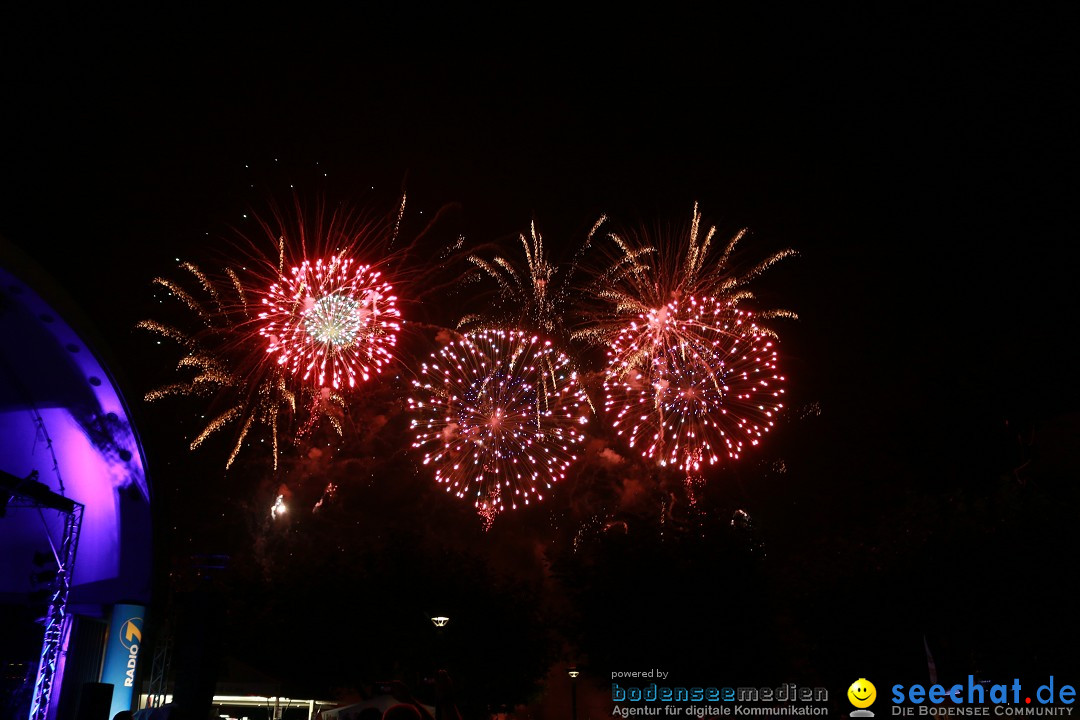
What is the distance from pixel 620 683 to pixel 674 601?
3030mm

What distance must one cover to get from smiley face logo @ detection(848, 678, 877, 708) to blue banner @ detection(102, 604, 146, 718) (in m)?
14.1

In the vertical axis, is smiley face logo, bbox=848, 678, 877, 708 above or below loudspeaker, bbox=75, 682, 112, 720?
above

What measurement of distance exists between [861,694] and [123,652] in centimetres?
1466

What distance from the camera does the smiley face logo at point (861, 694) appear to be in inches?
627

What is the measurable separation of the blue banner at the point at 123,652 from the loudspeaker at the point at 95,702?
9.22ft

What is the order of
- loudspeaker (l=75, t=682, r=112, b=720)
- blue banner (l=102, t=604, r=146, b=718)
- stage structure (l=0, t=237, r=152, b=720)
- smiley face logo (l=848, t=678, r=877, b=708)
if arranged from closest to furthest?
loudspeaker (l=75, t=682, r=112, b=720), stage structure (l=0, t=237, r=152, b=720), blue banner (l=102, t=604, r=146, b=718), smiley face logo (l=848, t=678, r=877, b=708)

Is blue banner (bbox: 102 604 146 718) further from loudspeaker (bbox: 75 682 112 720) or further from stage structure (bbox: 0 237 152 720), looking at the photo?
loudspeaker (bbox: 75 682 112 720)

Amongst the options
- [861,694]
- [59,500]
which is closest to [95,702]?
[59,500]

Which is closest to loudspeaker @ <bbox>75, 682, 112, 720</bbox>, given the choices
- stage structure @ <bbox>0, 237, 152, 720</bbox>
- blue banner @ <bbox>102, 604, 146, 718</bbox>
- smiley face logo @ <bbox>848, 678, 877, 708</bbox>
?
stage structure @ <bbox>0, 237, 152, 720</bbox>

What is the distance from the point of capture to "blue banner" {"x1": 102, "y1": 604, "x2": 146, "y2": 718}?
15.7 metres

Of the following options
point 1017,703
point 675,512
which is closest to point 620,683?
point 675,512

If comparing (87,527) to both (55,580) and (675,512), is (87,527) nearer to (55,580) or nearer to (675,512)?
(55,580)

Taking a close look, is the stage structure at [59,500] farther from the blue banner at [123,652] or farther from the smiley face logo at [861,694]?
the smiley face logo at [861,694]

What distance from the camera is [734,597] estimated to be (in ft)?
82.4
